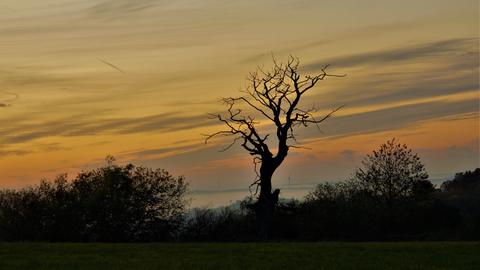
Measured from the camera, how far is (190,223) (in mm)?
53094

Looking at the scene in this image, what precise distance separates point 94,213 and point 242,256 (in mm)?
23998

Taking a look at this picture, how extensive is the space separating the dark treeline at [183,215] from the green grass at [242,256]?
13712mm

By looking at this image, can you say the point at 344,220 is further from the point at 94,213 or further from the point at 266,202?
the point at 94,213

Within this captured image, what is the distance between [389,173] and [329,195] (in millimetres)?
8110

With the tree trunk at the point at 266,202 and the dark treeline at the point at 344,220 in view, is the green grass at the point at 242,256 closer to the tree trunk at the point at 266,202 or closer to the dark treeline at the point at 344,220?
the tree trunk at the point at 266,202

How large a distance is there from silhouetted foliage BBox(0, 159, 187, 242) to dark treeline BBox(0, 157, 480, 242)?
0.08m

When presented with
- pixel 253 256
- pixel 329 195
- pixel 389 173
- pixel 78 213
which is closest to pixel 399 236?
pixel 329 195

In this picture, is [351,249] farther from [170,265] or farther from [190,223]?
[190,223]

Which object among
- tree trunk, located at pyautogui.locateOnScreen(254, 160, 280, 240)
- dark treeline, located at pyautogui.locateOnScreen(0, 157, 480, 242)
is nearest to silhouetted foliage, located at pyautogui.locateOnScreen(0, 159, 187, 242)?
dark treeline, located at pyautogui.locateOnScreen(0, 157, 480, 242)

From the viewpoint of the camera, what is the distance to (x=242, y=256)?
3309 cm

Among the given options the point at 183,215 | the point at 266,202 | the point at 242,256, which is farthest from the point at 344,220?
the point at 242,256

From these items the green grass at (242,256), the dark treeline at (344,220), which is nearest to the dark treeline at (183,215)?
the dark treeline at (344,220)

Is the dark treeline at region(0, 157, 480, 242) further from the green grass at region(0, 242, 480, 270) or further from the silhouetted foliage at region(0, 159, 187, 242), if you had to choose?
the green grass at region(0, 242, 480, 270)

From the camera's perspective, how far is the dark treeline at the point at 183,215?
51500mm
